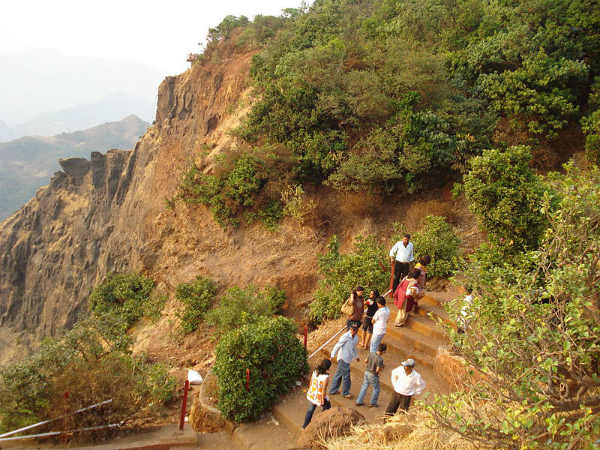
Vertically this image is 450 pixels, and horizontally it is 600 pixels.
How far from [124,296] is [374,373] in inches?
448

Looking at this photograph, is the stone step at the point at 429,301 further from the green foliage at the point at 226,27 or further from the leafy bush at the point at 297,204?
the green foliage at the point at 226,27

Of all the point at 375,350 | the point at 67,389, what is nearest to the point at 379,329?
the point at 375,350

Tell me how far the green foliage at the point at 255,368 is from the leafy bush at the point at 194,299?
4.90 meters

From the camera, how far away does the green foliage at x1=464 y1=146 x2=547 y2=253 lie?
7324mm

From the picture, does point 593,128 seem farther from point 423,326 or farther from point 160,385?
point 160,385

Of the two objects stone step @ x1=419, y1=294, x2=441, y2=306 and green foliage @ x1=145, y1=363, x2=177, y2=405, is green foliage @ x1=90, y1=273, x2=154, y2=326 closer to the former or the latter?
green foliage @ x1=145, y1=363, x2=177, y2=405

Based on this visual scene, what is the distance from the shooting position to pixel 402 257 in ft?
27.7

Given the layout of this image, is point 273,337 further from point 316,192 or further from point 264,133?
point 264,133

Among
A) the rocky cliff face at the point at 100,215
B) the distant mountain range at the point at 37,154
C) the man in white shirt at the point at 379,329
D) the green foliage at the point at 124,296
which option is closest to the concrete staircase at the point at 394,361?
the man in white shirt at the point at 379,329

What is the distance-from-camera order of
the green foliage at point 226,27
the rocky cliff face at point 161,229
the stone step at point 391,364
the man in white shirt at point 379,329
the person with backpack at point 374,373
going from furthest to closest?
the green foliage at point 226,27
the rocky cliff face at point 161,229
the stone step at point 391,364
the man in white shirt at point 379,329
the person with backpack at point 374,373

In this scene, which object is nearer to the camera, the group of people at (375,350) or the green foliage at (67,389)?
the group of people at (375,350)

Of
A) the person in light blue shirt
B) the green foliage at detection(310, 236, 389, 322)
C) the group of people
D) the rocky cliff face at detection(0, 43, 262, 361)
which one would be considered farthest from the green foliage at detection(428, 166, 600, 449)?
the rocky cliff face at detection(0, 43, 262, 361)

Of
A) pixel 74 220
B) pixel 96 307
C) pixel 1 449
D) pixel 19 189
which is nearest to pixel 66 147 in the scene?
pixel 19 189

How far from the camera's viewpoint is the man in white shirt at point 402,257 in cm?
842
